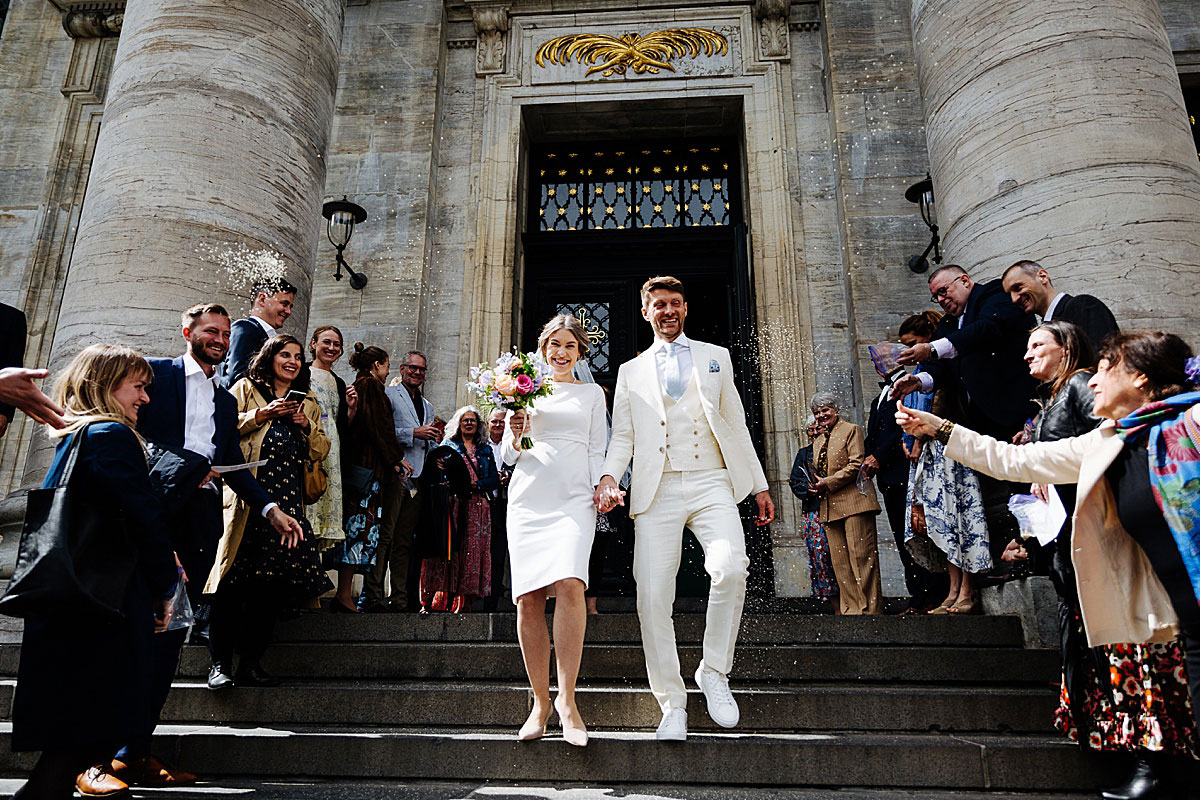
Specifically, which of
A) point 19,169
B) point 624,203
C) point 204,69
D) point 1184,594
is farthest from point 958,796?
point 19,169

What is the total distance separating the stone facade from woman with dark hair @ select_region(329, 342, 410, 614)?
3.48 meters

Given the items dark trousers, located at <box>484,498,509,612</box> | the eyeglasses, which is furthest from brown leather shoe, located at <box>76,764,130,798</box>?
the eyeglasses

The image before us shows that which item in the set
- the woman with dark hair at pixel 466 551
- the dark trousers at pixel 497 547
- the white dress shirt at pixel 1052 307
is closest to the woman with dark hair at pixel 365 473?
the woman with dark hair at pixel 466 551

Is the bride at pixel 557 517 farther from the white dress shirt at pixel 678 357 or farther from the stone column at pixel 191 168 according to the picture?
the stone column at pixel 191 168

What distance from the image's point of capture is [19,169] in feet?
36.2

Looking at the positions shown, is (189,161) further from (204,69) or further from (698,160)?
(698,160)

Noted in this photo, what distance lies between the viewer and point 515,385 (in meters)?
4.02

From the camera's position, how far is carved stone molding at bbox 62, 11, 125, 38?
1139 cm

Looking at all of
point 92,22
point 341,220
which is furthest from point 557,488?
point 92,22

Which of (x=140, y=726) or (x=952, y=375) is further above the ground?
(x=952, y=375)

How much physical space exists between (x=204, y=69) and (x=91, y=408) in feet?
17.8

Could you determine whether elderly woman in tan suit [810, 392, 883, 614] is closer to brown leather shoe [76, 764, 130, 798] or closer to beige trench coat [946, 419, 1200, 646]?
beige trench coat [946, 419, 1200, 646]

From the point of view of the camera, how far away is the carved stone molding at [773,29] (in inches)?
430

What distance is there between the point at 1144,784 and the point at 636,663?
236 centimetres
